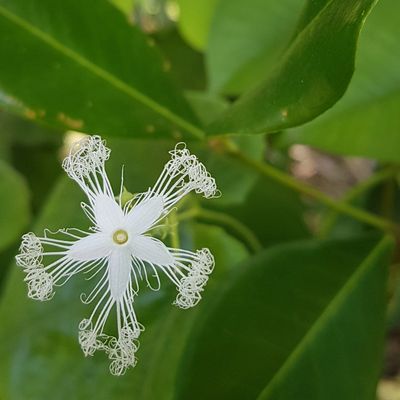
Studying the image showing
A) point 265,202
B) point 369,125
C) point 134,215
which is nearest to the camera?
point 134,215

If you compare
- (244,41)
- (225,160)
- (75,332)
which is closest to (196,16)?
(244,41)

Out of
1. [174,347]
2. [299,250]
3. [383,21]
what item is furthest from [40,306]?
[383,21]

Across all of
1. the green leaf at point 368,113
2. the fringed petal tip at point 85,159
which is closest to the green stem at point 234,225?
the green leaf at point 368,113

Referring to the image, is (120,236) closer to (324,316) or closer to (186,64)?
(324,316)

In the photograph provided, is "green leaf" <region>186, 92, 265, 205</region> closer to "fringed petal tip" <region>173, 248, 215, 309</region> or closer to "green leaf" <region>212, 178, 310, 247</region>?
"green leaf" <region>212, 178, 310, 247</region>

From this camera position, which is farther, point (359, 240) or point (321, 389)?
point (359, 240)

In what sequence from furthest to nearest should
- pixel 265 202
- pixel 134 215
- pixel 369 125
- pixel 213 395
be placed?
pixel 265 202 → pixel 369 125 → pixel 213 395 → pixel 134 215

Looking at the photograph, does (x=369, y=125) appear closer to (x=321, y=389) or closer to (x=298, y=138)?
(x=298, y=138)
